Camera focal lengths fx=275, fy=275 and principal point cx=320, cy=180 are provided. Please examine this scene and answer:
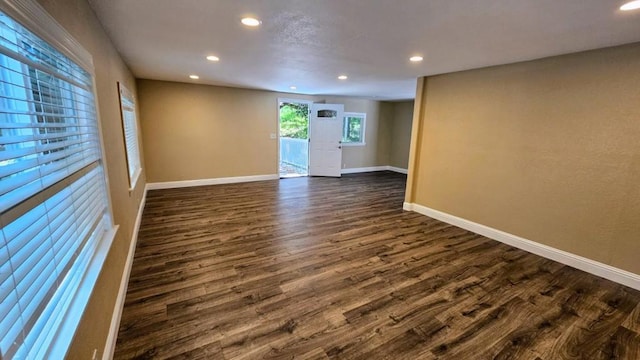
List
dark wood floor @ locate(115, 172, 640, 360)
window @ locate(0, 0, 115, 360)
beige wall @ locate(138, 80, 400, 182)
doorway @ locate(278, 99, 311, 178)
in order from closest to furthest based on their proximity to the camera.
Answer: window @ locate(0, 0, 115, 360) < dark wood floor @ locate(115, 172, 640, 360) < beige wall @ locate(138, 80, 400, 182) < doorway @ locate(278, 99, 311, 178)

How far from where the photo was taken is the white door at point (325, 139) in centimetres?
743

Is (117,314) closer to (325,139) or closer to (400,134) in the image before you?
(325,139)

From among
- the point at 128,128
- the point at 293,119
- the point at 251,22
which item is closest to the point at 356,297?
the point at 251,22

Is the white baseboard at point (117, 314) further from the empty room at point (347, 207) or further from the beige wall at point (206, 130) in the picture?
the beige wall at point (206, 130)

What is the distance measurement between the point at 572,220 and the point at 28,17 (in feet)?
14.5

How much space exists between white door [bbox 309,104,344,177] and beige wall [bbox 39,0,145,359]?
490 centimetres

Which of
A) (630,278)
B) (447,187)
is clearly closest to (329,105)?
(447,187)

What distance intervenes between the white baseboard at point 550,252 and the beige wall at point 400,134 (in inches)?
172

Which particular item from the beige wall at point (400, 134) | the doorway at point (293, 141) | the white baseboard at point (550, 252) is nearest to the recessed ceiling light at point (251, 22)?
the white baseboard at point (550, 252)

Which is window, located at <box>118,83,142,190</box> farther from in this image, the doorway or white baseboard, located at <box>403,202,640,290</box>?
white baseboard, located at <box>403,202,640,290</box>

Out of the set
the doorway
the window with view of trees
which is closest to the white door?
the doorway

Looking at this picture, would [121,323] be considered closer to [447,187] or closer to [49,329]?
[49,329]

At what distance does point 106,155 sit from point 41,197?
122cm

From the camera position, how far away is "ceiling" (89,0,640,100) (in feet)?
6.17
